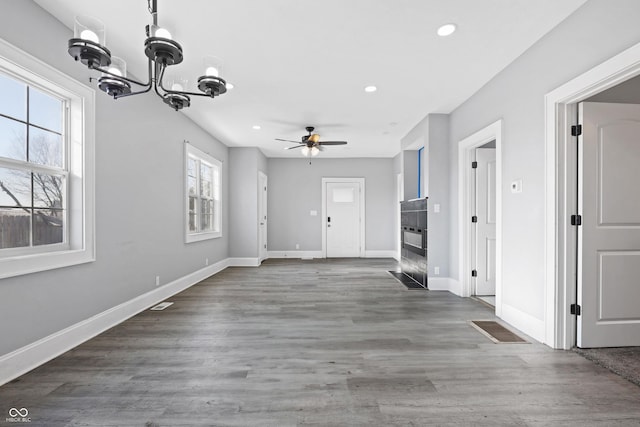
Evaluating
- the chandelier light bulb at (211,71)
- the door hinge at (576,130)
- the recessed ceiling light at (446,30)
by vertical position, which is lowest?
the door hinge at (576,130)

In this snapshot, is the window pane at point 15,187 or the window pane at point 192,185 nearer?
the window pane at point 15,187

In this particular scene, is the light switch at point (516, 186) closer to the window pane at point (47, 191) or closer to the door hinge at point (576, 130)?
the door hinge at point (576, 130)

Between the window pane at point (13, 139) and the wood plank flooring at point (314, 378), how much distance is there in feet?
5.12

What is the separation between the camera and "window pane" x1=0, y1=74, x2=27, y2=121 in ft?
6.62

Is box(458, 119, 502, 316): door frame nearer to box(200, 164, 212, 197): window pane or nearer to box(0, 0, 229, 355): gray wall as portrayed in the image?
box(0, 0, 229, 355): gray wall

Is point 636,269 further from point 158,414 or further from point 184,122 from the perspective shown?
point 184,122

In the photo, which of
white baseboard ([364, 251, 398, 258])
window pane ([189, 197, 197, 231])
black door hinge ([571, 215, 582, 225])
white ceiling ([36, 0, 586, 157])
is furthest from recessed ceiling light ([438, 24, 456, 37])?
white baseboard ([364, 251, 398, 258])

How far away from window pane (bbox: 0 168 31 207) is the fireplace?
4531mm

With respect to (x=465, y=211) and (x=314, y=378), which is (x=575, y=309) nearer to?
(x=465, y=211)

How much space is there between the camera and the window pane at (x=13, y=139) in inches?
79.2

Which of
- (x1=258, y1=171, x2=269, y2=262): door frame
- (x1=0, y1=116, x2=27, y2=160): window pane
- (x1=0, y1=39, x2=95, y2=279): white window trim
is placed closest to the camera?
(x1=0, y1=116, x2=27, y2=160): window pane

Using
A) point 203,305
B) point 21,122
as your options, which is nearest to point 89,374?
point 203,305

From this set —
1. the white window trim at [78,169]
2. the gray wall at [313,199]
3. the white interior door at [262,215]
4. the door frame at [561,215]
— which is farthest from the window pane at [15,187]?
the gray wall at [313,199]

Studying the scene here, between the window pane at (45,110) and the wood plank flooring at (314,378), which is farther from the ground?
the window pane at (45,110)
